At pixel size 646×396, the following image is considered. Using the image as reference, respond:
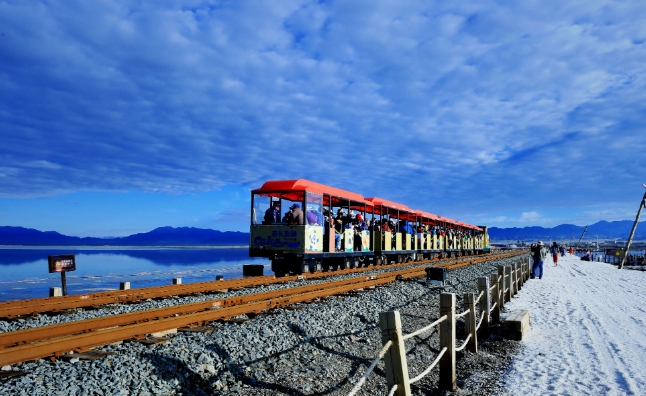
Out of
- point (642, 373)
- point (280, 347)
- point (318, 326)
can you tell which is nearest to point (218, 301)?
point (318, 326)

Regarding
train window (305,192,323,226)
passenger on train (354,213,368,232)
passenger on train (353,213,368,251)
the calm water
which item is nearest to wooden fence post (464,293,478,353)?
train window (305,192,323,226)

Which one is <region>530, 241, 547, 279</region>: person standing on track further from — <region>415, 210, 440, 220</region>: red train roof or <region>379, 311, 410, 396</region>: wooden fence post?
<region>379, 311, 410, 396</region>: wooden fence post

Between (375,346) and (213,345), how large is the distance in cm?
242

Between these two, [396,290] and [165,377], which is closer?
[165,377]

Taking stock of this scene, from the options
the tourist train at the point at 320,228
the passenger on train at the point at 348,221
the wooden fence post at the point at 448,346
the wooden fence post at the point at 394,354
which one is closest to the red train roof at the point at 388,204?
the tourist train at the point at 320,228

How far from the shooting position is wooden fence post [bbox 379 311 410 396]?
13.0 ft

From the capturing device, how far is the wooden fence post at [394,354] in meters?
3.96

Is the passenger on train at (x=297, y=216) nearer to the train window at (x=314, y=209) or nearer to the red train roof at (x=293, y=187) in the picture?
the train window at (x=314, y=209)

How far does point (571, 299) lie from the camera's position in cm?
1391

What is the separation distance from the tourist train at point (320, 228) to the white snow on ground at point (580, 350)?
21.6ft

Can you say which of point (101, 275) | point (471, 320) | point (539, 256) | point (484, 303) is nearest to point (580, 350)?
point (484, 303)

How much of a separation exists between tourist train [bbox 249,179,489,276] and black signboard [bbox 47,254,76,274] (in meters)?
5.54

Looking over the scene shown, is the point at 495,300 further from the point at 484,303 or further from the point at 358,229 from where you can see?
the point at 358,229

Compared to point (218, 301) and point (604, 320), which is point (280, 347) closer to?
point (218, 301)
